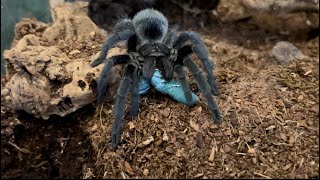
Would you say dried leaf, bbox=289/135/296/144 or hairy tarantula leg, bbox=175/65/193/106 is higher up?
hairy tarantula leg, bbox=175/65/193/106

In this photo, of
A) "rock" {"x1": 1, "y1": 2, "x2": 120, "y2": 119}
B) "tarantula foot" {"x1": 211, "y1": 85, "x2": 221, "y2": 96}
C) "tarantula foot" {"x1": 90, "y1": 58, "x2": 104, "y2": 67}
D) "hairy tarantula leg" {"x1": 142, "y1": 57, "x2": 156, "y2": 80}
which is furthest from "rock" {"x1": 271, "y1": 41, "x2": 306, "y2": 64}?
"tarantula foot" {"x1": 90, "y1": 58, "x2": 104, "y2": 67}

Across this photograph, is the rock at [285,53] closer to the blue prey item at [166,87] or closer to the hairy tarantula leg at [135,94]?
the blue prey item at [166,87]

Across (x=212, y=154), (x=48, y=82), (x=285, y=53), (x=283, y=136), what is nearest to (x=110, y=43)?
(x=48, y=82)

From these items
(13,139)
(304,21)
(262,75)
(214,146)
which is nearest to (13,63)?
(13,139)

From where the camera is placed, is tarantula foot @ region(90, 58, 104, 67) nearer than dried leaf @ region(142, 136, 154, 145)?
No

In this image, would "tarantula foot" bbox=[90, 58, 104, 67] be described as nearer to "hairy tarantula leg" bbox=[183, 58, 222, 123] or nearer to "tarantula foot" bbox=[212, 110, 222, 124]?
"hairy tarantula leg" bbox=[183, 58, 222, 123]

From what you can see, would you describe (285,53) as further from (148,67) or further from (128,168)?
(128,168)

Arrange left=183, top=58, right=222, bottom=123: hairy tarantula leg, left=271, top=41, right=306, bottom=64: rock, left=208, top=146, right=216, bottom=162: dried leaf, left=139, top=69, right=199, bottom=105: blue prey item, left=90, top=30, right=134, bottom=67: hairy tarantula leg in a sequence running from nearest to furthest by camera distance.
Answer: left=208, top=146, right=216, bottom=162: dried leaf → left=183, top=58, right=222, bottom=123: hairy tarantula leg → left=90, top=30, right=134, bottom=67: hairy tarantula leg → left=139, top=69, right=199, bottom=105: blue prey item → left=271, top=41, right=306, bottom=64: rock

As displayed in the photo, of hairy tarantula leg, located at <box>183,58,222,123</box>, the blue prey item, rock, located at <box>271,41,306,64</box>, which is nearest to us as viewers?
hairy tarantula leg, located at <box>183,58,222,123</box>
